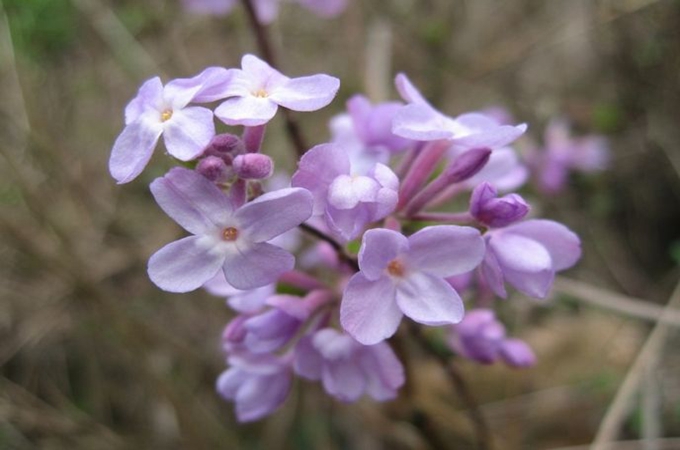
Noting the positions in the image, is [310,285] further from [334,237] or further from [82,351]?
[82,351]

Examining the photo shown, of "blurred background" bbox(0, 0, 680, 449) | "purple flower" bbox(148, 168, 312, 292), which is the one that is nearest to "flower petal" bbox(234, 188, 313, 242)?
"purple flower" bbox(148, 168, 312, 292)

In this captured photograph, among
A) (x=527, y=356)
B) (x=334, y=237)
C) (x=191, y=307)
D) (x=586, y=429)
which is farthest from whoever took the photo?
(x=191, y=307)

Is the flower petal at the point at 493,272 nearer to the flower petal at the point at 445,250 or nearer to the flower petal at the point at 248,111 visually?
the flower petal at the point at 445,250

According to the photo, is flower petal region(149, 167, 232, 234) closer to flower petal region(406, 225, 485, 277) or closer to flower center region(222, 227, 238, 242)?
flower center region(222, 227, 238, 242)

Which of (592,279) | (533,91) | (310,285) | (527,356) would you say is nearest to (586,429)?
(592,279)

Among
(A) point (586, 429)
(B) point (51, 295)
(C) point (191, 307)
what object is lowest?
(A) point (586, 429)

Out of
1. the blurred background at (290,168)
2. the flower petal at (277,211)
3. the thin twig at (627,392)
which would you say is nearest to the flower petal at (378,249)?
the flower petal at (277,211)

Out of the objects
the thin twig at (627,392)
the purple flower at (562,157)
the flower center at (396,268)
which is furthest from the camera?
the purple flower at (562,157)
